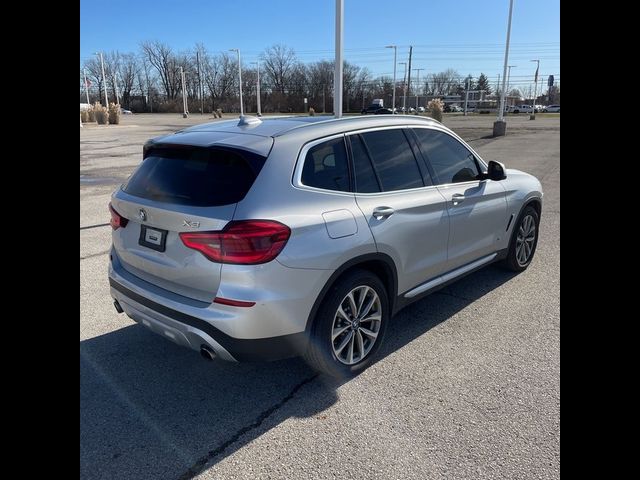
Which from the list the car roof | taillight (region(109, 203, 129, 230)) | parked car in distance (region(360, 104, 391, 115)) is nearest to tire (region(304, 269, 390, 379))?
the car roof

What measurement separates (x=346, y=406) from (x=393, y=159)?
1.83 metres

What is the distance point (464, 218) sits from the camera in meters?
3.99

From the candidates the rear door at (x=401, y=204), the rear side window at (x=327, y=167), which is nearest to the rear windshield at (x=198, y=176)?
the rear side window at (x=327, y=167)

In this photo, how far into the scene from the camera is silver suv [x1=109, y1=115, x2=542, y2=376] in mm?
2611

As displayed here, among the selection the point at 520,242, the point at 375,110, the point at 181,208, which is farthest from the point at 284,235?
the point at 375,110

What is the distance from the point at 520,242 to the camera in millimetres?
5082

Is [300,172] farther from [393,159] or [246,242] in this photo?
[393,159]

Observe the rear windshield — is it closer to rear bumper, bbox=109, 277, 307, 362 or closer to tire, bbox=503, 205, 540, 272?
rear bumper, bbox=109, 277, 307, 362

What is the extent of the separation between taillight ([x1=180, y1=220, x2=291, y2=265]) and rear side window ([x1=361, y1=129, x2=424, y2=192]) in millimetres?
1101

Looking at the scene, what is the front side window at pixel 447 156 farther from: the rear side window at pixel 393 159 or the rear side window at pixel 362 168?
the rear side window at pixel 362 168

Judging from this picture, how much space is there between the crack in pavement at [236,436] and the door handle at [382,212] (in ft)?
4.02
